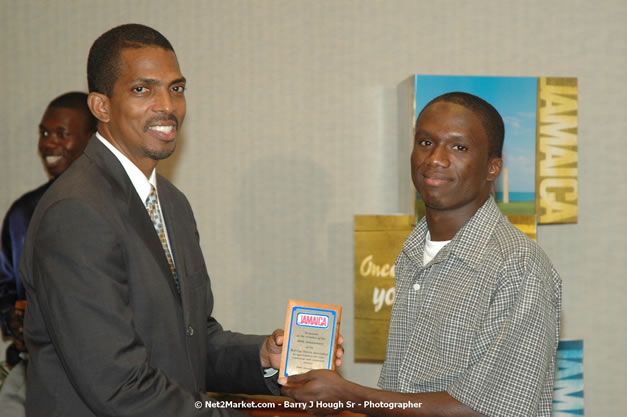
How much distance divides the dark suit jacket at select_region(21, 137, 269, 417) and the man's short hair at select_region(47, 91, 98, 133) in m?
1.59

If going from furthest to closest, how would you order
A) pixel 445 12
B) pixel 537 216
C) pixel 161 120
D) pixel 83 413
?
pixel 445 12, pixel 537 216, pixel 161 120, pixel 83 413

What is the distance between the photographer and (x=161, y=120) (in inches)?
72.7

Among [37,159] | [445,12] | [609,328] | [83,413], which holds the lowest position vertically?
[609,328]

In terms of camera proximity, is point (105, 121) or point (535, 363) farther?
point (105, 121)

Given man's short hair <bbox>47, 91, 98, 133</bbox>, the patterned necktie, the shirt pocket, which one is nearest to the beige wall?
man's short hair <bbox>47, 91, 98, 133</bbox>

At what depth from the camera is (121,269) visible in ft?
5.32

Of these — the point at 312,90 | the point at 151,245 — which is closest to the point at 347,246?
the point at 312,90

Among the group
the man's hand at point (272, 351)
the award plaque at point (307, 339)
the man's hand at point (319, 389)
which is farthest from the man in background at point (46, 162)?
the man's hand at point (319, 389)

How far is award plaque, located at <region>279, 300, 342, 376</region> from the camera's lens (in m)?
1.94

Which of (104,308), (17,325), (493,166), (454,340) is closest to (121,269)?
(104,308)

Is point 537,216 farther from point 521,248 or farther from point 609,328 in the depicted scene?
point 521,248

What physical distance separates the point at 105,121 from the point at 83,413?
2.59ft

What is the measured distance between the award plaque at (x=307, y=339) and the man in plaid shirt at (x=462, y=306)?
0.06 metres

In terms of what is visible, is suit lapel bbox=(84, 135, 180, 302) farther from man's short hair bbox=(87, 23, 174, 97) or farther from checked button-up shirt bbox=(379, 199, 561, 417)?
checked button-up shirt bbox=(379, 199, 561, 417)
